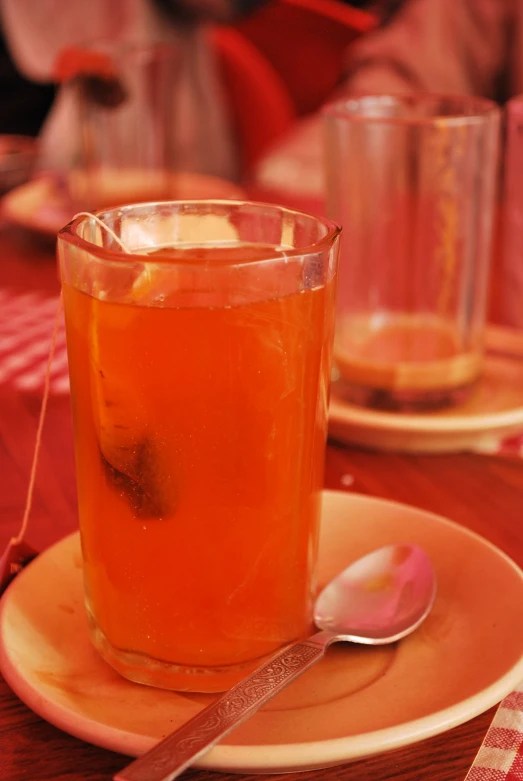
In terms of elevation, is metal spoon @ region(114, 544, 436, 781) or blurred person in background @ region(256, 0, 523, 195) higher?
blurred person in background @ region(256, 0, 523, 195)

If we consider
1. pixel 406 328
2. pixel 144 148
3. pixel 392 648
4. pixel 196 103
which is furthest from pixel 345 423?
pixel 196 103

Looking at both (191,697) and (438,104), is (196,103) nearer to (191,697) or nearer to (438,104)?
(438,104)

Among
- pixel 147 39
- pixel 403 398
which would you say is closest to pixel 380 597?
pixel 403 398

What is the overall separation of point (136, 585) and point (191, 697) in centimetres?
5

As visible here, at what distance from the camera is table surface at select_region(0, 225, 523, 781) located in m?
0.38

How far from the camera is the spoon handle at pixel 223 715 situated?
1.08 feet

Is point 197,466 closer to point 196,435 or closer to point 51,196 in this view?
point 196,435

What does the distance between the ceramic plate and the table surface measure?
16.6 inches

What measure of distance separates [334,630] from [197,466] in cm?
11

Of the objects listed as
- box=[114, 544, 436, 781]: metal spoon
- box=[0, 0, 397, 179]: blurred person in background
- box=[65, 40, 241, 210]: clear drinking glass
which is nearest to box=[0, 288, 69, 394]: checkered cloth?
box=[65, 40, 241, 210]: clear drinking glass

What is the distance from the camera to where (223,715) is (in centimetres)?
36

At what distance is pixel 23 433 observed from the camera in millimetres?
729

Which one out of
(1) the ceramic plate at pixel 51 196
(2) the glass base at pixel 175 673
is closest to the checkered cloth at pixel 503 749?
(2) the glass base at pixel 175 673

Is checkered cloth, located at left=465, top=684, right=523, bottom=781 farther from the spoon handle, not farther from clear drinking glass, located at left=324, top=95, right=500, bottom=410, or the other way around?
clear drinking glass, located at left=324, top=95, right=500, bottom=410
